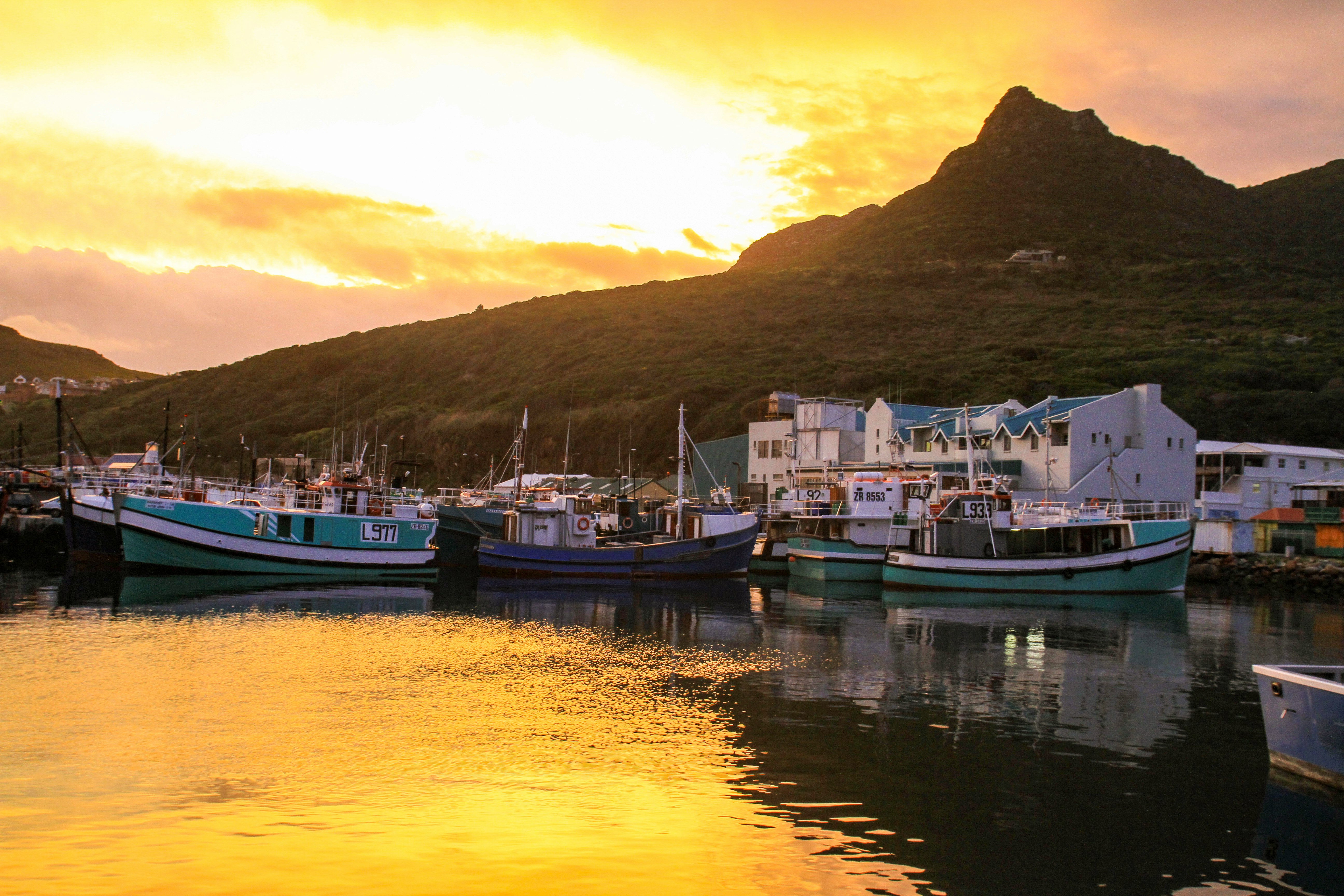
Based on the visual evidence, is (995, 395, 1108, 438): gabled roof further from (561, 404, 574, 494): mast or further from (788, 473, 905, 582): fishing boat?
(561, 404, 574, 494): mast

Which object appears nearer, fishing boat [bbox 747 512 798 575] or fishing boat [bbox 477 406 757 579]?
fishing boat [bbox 477 406 757 579]

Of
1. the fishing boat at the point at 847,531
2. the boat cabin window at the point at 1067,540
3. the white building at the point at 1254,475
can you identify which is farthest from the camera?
the white building at the point at 1254,475

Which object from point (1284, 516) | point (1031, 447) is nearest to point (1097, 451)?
point (1031, 447)

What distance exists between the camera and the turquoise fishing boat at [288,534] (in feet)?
152

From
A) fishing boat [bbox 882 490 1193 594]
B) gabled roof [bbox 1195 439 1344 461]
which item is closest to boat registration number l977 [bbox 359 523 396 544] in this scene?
fishing boat [bbox 882 490 1193 594]

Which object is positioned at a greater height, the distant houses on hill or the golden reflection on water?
the distant houses on hill

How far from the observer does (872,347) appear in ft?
433

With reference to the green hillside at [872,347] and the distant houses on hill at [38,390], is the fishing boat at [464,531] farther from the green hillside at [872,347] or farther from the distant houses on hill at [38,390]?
the distant houses on hill at [38,390]

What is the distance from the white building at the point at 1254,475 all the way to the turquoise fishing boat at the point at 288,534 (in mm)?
49879

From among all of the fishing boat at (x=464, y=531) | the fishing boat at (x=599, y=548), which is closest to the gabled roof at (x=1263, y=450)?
the fishing boat at (x=599, y=548)

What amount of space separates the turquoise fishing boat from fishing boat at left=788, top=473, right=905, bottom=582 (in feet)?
68.0

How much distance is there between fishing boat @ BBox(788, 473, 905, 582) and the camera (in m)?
57.3

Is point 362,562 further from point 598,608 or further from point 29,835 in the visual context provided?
point 29,835

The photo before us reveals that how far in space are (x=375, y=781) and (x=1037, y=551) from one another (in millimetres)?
41976
